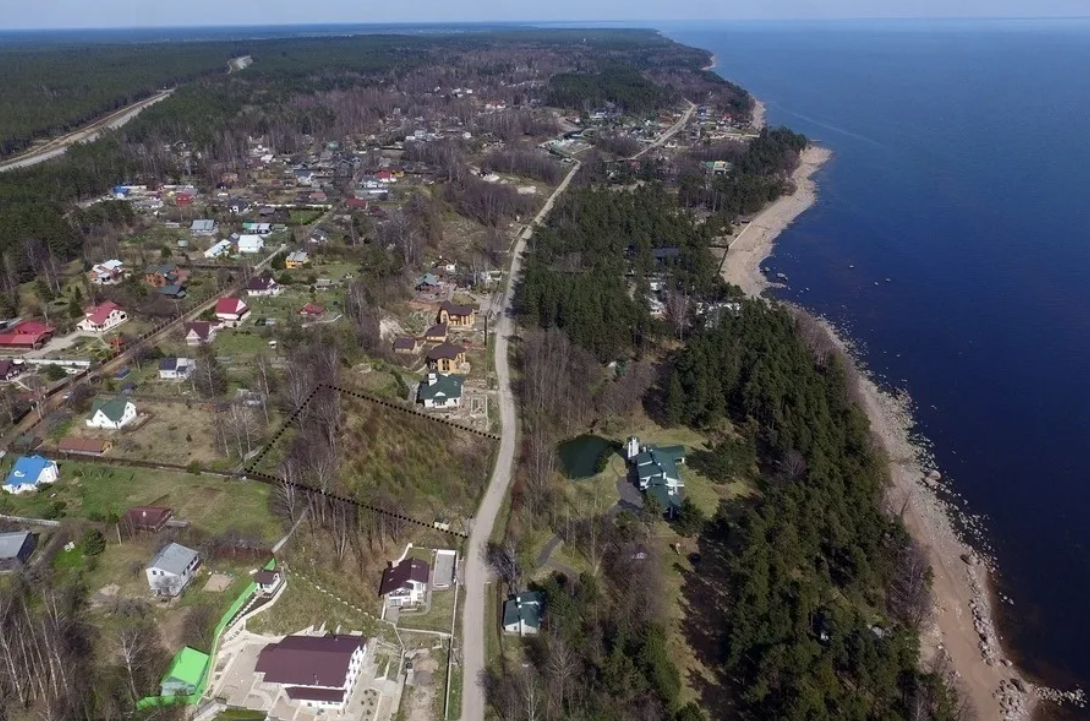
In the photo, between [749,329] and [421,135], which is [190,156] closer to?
[421,135]

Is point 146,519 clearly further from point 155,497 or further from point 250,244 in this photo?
point 250,244

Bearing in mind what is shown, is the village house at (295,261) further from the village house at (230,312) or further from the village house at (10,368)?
the village house at (10,368)

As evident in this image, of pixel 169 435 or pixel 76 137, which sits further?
pixel 76 137

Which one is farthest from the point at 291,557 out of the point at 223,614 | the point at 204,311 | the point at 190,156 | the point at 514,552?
the point at 190,156

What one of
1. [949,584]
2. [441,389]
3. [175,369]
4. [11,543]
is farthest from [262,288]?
[949,584]

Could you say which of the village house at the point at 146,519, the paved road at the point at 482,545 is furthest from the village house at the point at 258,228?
the village house at the point at 146,519
